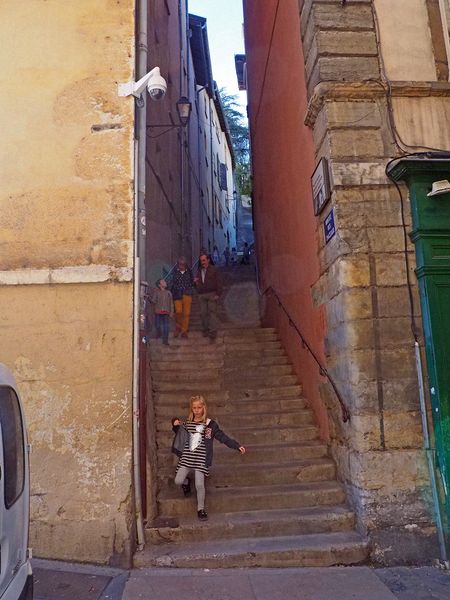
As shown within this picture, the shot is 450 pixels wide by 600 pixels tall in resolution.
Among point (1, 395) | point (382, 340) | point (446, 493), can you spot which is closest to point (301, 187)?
point (382, 340)

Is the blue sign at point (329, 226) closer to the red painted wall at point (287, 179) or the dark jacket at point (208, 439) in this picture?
the red painted wall at point (287, 179)

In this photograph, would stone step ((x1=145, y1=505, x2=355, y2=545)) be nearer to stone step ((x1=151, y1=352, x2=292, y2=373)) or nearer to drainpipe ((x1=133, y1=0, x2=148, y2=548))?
drainpipe ((x1=133, y1=0, x2=148, y2=548))

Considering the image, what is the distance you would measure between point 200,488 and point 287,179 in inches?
200

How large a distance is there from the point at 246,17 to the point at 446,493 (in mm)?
12462

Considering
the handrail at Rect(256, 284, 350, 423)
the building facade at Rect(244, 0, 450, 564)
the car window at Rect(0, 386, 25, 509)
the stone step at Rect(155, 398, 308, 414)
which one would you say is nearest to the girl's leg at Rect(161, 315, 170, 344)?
the stone step at Rect(155, 398, 308, 414)

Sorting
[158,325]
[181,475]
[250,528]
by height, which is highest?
[158,325]

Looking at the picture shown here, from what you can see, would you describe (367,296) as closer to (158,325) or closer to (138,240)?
(138,240)

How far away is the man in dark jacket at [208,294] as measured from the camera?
9.09 m

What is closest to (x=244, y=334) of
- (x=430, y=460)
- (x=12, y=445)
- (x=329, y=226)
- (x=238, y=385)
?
(x=238, y=385)

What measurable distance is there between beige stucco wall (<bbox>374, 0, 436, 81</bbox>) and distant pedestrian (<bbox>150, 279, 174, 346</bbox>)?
4.91m

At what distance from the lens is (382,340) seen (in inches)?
198

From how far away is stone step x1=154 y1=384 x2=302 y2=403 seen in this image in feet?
23.1

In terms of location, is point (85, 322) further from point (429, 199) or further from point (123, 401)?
point (429, 199)

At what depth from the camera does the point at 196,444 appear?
5398mm
